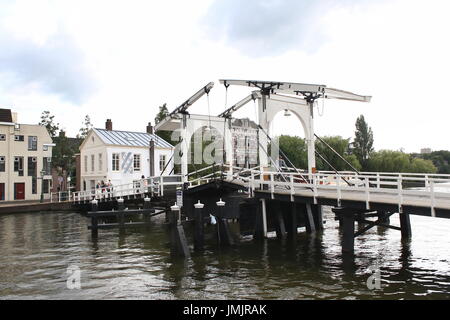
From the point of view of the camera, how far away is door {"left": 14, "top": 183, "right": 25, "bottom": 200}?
130 ft

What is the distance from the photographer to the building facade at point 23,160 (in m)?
39.1

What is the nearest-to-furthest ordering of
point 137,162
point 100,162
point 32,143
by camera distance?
1. point 100,162
2. point 137,162
3. point 32,143

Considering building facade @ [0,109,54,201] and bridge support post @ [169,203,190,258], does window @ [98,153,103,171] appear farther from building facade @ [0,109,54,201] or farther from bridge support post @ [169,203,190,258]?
bridge support post @ [169,203,190,258]

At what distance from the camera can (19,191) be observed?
3994 cm

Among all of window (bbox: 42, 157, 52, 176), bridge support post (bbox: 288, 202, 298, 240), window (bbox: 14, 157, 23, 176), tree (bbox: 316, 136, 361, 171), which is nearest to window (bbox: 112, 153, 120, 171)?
window (bbox: 42, 157, 52, 176)

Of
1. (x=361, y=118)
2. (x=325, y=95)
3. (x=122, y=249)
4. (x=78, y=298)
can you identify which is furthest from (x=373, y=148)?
(x=78, y=298)

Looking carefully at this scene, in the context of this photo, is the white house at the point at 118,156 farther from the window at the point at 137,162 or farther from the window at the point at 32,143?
the window at the point at 32,143

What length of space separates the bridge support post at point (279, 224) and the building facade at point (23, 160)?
29.4m

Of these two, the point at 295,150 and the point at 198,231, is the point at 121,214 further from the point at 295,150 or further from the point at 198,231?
the point at 295,150

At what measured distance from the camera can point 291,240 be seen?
18109 millimetres

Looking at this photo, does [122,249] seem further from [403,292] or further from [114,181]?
[114,181]

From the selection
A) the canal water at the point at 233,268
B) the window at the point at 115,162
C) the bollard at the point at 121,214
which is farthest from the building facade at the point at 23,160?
the bollard at the point at 121,214

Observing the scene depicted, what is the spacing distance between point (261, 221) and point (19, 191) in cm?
3156

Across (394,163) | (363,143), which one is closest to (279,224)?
(394,163)
